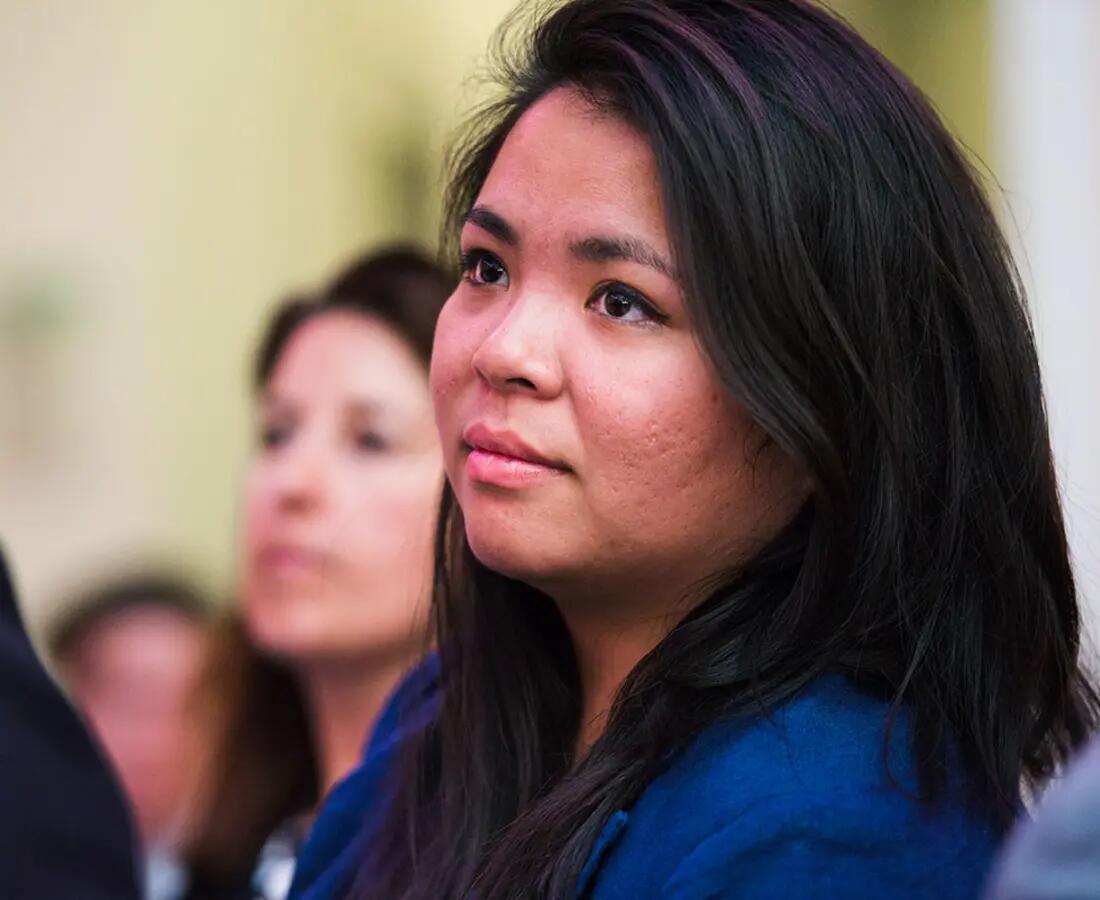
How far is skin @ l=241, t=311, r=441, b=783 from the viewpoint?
3.23 metres

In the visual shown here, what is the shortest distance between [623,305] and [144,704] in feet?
9.72

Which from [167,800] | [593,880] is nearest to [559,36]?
[593,880]

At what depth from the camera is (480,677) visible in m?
2.17

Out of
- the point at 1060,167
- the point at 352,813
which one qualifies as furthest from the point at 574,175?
the point at 1060,167

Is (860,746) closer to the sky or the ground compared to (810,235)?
closer to the ground

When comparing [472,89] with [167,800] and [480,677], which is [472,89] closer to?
[480,677]

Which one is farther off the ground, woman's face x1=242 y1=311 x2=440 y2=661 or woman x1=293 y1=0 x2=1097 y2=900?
woman x1=293 y1=0 x2=1097 y2=900

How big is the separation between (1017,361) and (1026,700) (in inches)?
13.6

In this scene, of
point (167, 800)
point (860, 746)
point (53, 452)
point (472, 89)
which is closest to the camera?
point (860, 746)

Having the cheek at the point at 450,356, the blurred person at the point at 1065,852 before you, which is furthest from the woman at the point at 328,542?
the blurred person at the point at 1065,852

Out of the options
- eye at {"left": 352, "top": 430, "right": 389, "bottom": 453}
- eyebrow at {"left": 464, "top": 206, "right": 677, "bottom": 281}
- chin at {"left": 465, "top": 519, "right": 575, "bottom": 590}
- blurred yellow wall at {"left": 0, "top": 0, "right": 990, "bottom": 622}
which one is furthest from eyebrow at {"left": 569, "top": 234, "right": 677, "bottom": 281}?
blurred yellow wall at {"left": 0, "top": 0, "right": 990, "bottom": 622}

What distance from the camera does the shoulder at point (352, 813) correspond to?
2.19m

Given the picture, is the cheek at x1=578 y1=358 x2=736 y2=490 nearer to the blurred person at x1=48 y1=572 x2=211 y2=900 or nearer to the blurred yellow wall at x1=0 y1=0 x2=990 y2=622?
the blurred person at x1=48 y1=572 x2=211 y2=900

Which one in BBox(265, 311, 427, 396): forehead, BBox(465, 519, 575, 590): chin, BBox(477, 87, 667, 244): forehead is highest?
BBox(477, 87, 667, 244): forehead
